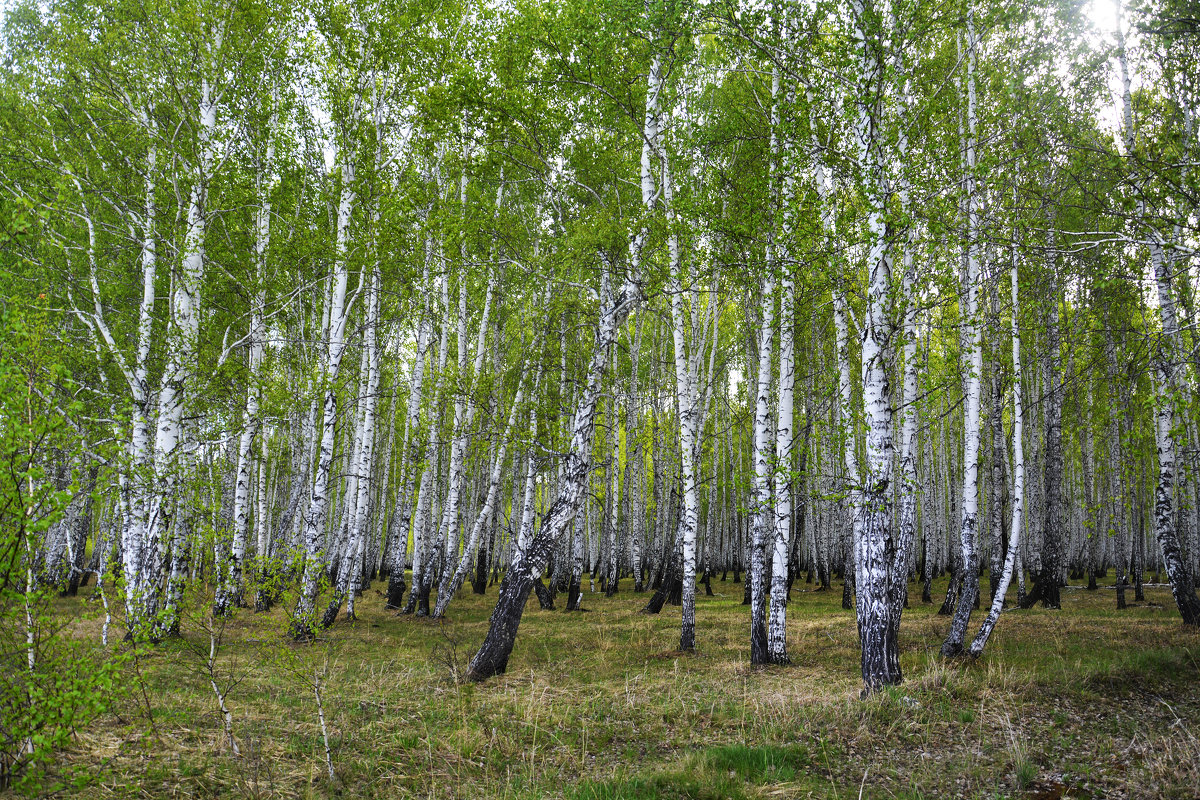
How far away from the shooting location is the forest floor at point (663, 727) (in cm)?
450

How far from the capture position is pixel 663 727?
5.96 meters

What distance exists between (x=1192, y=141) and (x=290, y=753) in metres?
10.2

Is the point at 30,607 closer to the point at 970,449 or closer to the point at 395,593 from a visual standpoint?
the point at 970,449

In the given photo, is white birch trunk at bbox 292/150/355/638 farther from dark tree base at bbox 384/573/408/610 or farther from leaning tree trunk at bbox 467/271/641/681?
dark tree base at bbox 384/573/408/610

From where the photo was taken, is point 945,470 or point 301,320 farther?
point 945,470

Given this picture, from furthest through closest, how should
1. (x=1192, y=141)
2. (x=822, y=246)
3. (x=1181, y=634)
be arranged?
1. (x=1181, y=634)
2. (x=822, y=246)
3. (x=1192, y=141)

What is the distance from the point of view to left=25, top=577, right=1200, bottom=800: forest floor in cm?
450

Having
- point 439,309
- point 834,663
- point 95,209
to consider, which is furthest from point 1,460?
point 439,309

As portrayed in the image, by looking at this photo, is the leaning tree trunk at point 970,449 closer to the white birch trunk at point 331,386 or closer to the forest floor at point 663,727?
the forest floor at point 663,727

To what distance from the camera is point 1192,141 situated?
18.7 ft

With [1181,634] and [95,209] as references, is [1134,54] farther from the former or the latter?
[95,209]

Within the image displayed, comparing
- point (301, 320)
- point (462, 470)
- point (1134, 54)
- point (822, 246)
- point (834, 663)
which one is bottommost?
point (834, 663)

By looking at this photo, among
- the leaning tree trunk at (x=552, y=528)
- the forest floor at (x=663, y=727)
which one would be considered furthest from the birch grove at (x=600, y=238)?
the forest floor at (x=663, y=727)

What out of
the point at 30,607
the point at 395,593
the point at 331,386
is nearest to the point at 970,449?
the point at 331,386
